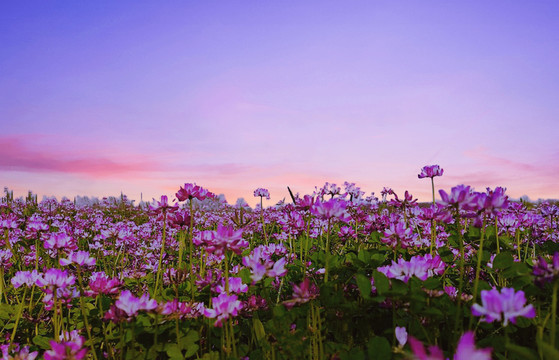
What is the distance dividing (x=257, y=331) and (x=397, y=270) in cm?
116

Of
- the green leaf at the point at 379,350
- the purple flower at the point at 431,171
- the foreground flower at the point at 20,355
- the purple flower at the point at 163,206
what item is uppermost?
the purple flower at the point at 431,171

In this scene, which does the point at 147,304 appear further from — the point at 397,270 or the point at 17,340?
the point at 17,340

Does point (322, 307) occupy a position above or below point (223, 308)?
below

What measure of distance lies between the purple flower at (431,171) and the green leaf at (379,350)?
2.91 metres

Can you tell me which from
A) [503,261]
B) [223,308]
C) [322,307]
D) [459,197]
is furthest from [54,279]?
[503,261]

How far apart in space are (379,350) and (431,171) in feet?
9.75

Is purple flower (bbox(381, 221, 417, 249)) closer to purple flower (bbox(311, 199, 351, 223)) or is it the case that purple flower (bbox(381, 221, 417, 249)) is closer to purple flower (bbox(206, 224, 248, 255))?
purple flower (bbox(311, 199, 351, 223))

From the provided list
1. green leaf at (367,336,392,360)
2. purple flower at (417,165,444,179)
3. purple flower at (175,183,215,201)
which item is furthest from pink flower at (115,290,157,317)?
purple flower at (417,165,444,179)

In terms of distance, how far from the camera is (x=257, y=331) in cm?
281

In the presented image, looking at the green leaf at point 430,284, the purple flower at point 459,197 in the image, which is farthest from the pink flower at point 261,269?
the purple flower at point 459,197

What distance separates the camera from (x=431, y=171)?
4500 millimetres

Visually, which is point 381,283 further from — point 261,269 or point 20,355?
point 20,355

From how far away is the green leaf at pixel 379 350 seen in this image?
2.03 metres

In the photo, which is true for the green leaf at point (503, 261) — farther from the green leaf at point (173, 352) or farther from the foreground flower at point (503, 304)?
the green leaf at point (173, 352)
